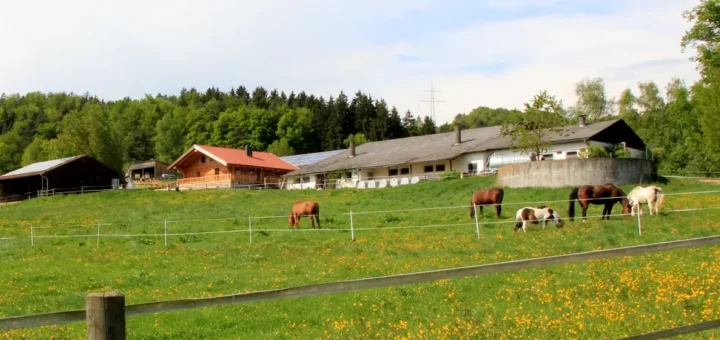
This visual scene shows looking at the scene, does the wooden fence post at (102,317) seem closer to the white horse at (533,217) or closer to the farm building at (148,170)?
the white horse at (533,217)

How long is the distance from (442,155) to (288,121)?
73191mm

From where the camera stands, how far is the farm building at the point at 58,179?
64625 mm

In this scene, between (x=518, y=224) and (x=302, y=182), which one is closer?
(x=518, y=224)

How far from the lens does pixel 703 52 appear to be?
163 ft

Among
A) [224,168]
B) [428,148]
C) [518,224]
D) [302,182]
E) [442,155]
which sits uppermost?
[428,148]

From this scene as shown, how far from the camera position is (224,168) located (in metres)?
65.8

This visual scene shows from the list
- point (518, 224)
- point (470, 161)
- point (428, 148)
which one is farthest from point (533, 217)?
point (428, 148)

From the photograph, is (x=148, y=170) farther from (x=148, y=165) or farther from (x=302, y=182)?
(x=302, y=182)

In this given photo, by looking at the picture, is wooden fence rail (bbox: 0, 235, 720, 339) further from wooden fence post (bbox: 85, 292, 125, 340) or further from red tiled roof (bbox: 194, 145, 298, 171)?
red tiled roof (bbox: 194, 145, 298, 171)

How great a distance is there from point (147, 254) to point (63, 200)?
3777cm

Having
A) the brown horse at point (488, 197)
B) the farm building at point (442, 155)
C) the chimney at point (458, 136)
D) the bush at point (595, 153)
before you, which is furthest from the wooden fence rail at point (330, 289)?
the chimney at point (458, 136)

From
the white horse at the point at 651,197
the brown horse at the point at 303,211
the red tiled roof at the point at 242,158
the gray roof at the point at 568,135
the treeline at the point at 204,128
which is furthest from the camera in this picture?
the treeline at the point at 204,128

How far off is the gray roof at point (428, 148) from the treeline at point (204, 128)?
40.8m

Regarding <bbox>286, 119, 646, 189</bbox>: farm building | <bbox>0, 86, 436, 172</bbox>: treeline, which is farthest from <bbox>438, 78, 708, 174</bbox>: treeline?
<bbox>0, 86, 436, 172</bbox>: treeline
